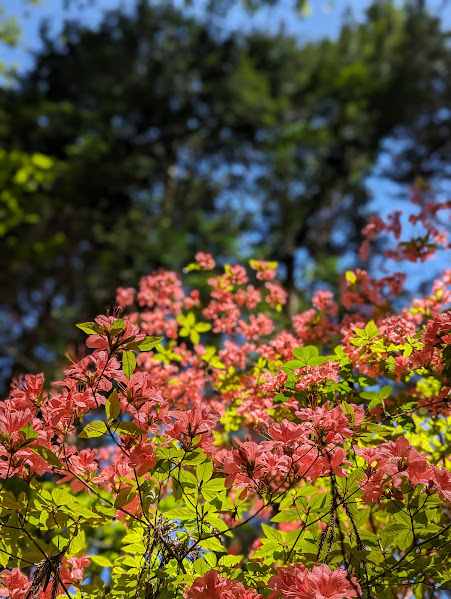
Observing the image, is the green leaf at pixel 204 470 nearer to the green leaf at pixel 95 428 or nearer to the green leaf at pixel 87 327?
the green leaf at pixel 95 428

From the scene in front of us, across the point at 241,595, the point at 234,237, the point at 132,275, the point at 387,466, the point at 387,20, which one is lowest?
the point at 241,595

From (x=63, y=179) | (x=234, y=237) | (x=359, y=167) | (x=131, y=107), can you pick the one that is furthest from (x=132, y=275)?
(x=359, y=167)

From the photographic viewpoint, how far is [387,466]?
1.22 metres

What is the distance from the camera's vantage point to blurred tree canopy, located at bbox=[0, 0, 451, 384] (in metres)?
7.62

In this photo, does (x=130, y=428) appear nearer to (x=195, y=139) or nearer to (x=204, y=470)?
(x=204, y=470)

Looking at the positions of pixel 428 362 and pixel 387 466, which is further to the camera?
pixel 428 362

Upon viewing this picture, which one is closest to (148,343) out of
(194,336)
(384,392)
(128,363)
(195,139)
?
(128,363)

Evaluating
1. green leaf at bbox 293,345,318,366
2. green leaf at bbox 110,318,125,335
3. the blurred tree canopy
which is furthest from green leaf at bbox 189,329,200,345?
the blurred tree canopy

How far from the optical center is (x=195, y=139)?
9.03 metres

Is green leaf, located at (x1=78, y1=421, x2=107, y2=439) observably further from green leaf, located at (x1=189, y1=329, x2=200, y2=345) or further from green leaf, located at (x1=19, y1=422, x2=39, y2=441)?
green leaf, located at (x1=189, y1=329, x2=200, y2=345)

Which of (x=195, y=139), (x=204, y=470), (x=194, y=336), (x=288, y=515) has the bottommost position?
(x=288, y=515)

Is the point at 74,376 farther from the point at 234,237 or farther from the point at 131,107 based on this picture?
the point at 131,107

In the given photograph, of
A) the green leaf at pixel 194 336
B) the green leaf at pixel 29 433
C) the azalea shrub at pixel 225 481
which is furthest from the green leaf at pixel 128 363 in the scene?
the green leaf at pixel 194 336

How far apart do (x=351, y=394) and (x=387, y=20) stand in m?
11.5
